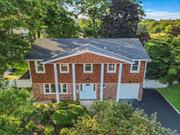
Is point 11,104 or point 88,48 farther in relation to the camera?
point 88,48

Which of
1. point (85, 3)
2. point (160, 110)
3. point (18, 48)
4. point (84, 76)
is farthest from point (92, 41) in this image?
point (85, 3)

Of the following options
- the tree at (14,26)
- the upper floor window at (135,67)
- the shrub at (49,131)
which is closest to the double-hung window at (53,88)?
the tree at (14,26)

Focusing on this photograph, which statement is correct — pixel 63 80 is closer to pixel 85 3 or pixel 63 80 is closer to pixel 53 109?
pixel 53 109

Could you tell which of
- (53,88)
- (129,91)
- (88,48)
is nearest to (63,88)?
(53,88)

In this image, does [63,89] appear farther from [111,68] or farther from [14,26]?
[14,26]

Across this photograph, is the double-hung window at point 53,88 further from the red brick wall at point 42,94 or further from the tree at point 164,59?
the tree at point 164,59

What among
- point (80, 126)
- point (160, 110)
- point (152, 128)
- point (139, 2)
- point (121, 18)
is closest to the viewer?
point (152, 128)
